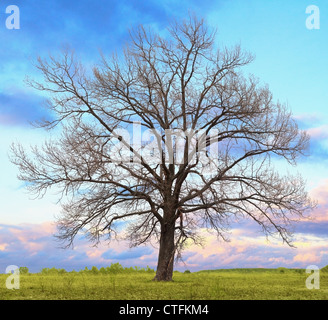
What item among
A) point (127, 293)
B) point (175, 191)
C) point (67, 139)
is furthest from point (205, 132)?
point (127, 293)

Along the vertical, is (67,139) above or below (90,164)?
above

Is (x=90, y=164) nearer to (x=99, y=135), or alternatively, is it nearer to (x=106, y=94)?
(x=99, y=135)

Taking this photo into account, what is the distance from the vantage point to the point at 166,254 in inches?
734

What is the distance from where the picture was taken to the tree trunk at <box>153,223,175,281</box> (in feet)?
60.6

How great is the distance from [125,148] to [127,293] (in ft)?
22.7

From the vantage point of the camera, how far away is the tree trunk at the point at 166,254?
18484mm
